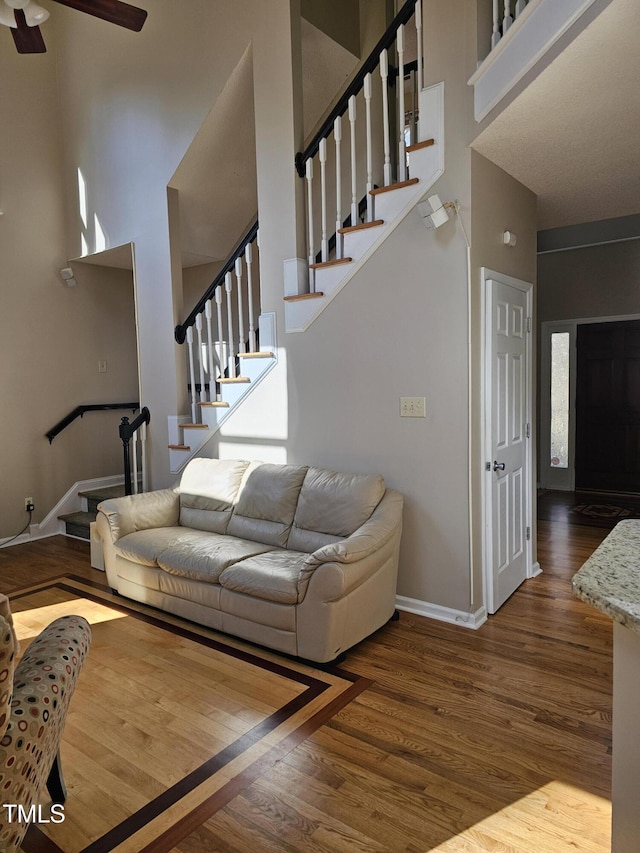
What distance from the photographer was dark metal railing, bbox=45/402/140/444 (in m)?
5.59

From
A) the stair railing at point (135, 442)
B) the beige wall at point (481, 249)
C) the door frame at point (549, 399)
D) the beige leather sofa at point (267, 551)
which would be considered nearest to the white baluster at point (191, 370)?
the stair railing at point (135, 442)

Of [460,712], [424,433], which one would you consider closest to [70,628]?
[460,712]

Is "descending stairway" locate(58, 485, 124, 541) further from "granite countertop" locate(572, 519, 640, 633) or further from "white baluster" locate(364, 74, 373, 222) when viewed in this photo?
"granite countertop" locate(572, 519, 640, 633)

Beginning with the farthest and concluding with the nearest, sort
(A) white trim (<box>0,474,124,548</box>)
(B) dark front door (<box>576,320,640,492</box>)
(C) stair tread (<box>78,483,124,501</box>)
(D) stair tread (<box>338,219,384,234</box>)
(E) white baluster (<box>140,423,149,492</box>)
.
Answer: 1. (B) dark front door (<box>576,320,640,492</box>)
2. (C) stair tread (<box>78,483,124,501</box>)
3. (A) white trim (<box>0,474,124,548</box>)
4. (E) white baluster (<box>140,423,149,492</box>)
5. (D) stair tread (<box>338,219,384,234</box>)

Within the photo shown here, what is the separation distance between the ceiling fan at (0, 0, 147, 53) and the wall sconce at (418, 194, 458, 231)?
6.64 ft

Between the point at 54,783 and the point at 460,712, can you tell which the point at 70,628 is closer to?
the point at 54,783

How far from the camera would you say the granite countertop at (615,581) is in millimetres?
995

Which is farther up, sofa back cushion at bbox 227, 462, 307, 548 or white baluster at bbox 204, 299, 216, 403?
white baluster at bbox 204, 299, 216, 403

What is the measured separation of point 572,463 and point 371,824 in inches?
235

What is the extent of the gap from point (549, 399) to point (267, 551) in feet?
16.4

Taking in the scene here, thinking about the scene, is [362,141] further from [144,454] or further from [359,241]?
[144,454]

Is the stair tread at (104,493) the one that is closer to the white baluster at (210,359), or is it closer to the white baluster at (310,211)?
the white baluster at (210,359)

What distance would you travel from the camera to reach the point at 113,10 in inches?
128

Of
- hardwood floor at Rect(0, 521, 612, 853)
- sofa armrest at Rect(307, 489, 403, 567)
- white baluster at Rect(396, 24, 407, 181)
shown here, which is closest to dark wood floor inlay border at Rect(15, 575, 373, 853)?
hardwood floor at Rect(0, 521, 612, 853)
